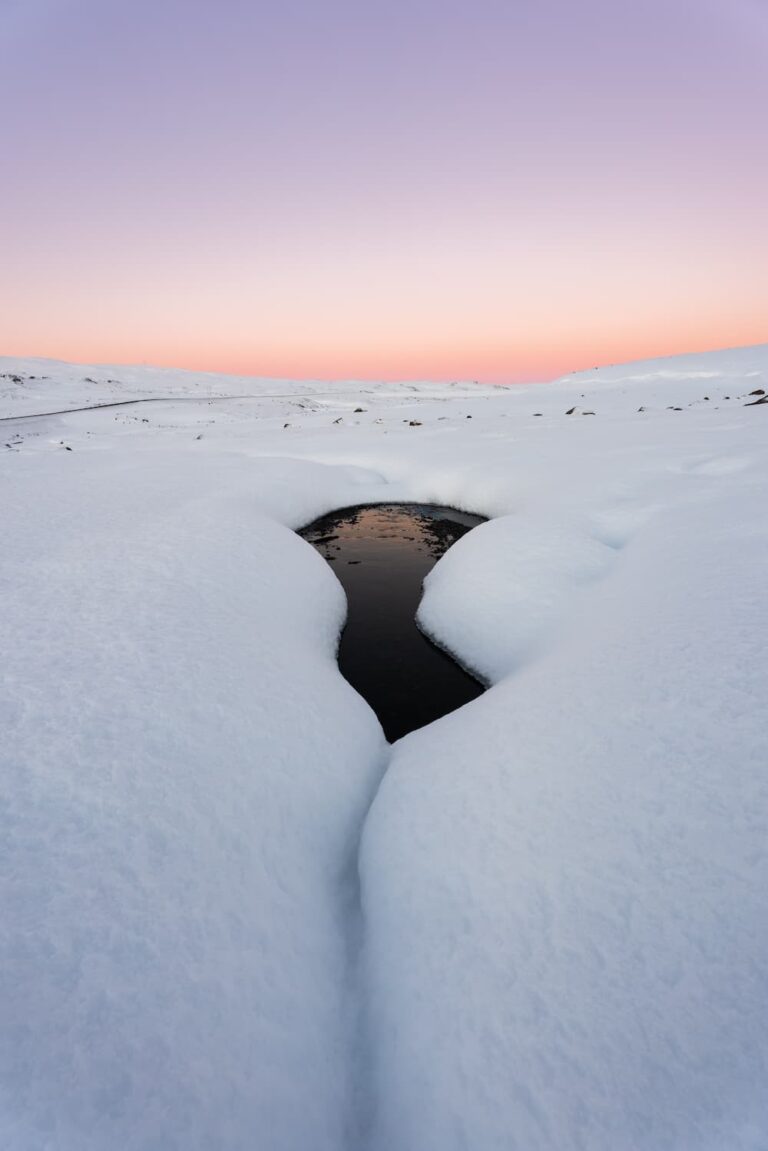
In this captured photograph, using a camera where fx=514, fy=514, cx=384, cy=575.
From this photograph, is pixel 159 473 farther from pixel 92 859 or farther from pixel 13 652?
pixel 92 859

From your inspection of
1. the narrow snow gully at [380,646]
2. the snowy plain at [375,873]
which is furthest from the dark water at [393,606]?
the snowy plain at [375,873]

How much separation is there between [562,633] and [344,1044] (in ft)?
18.7

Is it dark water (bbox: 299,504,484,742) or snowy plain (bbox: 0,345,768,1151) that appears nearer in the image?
snowy plain (bbox: 0,345,768,1151)

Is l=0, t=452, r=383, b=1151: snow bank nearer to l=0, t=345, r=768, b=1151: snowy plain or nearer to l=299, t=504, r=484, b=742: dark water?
l=0, t=345, r=768, b=1151: snowy plain

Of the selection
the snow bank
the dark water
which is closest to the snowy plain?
the snow bank

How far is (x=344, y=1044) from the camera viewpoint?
3.47m

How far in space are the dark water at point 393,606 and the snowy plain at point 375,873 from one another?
845 millimetres

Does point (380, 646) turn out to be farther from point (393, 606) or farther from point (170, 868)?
point (170, 868)

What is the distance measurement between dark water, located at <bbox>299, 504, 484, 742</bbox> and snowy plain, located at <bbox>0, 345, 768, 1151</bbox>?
845mm

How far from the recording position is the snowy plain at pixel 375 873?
277cm

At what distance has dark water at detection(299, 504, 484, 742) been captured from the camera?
8148 millimetres

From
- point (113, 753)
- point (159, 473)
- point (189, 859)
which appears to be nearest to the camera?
point (189, 859)

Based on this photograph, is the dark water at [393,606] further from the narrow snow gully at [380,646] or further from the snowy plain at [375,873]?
the snowy plain at [375,873]

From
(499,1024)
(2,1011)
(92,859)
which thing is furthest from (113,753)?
(499,1024)
